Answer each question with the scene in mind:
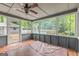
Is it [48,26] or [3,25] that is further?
[48,26]

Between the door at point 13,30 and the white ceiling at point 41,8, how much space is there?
0.13 m

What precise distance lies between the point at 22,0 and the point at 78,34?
1022 millimetres

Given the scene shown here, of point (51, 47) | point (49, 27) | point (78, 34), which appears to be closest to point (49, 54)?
point (51, 47)

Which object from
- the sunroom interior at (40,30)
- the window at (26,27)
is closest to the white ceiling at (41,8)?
the sunroom interior at (40,30)

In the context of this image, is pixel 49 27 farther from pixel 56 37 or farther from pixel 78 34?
pixel 78 34

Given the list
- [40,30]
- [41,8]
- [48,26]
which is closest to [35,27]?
[40,30]

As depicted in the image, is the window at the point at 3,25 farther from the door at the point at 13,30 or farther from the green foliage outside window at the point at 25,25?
the green foliage outside window at the point at 25,25

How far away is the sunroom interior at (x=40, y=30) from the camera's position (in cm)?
153

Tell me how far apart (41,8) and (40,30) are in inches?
15.3

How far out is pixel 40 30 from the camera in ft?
5.68

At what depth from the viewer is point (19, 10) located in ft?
5.17

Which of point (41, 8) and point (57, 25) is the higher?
point (41, 8)

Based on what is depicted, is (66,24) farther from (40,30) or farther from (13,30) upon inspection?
(13,30)

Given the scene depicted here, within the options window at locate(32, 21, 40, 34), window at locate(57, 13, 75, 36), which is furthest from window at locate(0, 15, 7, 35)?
window at locate(57, 13, 75, 36)
